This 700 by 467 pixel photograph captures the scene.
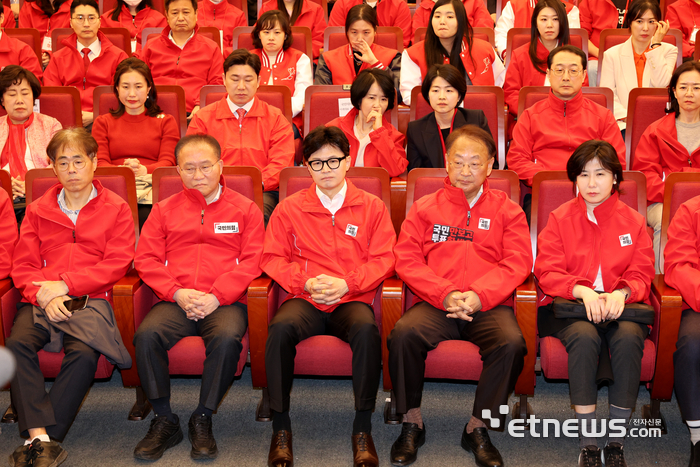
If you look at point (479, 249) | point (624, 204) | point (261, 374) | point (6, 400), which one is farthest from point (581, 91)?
point (6, 400)

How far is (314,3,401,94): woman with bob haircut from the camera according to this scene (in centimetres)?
412

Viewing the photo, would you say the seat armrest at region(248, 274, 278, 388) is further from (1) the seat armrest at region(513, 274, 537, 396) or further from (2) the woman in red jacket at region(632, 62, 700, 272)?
(2) the woman in red jacket at region(632, 62, 700, 272)

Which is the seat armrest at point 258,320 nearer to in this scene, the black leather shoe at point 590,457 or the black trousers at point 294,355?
the black trousers at point 294,355

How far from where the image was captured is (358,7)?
418cm

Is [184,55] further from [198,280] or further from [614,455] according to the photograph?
[614,455]

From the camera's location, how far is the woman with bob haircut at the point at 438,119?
315cm

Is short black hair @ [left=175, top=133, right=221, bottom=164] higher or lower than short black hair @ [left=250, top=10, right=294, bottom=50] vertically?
lower

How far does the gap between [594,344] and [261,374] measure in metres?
1.25

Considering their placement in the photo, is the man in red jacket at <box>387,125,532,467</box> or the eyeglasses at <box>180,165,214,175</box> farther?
the eyeglasses at <box>180,165,214,175</box>

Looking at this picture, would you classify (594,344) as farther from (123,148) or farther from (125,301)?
(123,148)

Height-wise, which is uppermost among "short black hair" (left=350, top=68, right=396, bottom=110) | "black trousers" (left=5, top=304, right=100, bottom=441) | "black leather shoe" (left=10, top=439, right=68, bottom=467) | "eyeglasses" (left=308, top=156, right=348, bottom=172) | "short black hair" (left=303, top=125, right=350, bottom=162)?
"short black hair" (left=350, top=68, right=396, bottom=110)

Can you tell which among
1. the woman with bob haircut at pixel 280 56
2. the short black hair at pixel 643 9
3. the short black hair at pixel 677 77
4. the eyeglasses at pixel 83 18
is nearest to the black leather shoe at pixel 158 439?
the woman with bob haircut at pixel 280 56

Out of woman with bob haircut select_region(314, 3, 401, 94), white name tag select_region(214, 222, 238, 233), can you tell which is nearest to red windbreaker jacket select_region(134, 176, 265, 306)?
white name tag select_region(214, 222, 238, 233)

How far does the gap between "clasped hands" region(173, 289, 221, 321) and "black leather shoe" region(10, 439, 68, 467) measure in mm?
658
